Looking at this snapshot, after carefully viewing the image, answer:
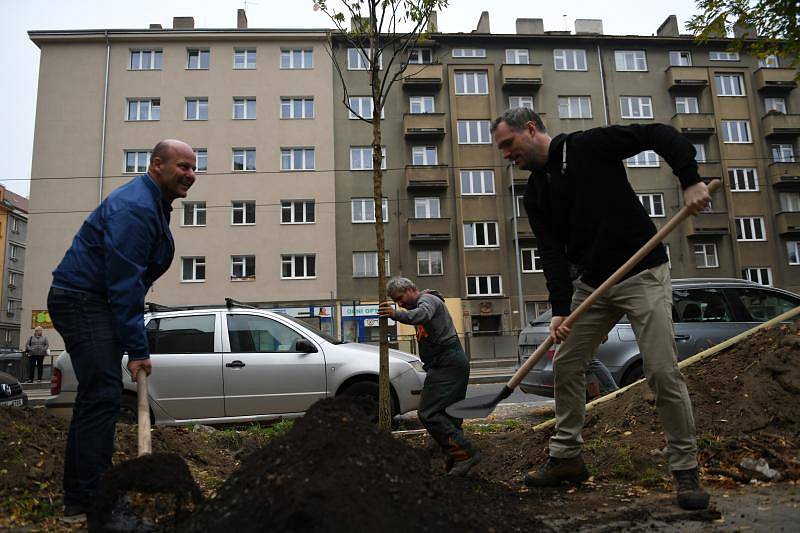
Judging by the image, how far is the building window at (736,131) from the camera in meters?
32.9

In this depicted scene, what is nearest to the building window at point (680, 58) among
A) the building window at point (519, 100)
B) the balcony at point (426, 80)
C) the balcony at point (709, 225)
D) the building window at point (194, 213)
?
the building window at point (519, 100)

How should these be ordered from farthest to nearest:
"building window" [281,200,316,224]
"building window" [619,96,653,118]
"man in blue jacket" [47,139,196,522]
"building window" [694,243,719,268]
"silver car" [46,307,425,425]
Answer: "building window" [619,96,653,118]
"building window" [694,243,719,268]
"building window" [281,200,316,224]
"silver car" [46,307,425,425]
"man in blue jacket" [47,139,196,522]

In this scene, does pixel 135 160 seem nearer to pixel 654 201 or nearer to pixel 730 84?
pixel 654 201

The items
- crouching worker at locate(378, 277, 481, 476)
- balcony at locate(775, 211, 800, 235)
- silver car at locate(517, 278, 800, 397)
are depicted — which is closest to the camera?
crouching worker at locate(378, 277, 481, 476)

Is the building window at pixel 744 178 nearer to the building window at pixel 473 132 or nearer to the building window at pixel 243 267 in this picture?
the building window at pixel 473 132

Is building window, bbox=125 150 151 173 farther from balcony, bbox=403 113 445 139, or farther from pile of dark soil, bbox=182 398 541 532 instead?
pile of dark soil, bbox=182 398 541 532

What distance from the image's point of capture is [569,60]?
33250 millimetres

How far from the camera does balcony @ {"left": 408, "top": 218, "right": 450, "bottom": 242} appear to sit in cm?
2970

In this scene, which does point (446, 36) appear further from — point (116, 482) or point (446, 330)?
point (116, 482)

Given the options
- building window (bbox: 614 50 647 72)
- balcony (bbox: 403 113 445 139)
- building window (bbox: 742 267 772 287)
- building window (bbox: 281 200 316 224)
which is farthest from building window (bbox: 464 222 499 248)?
building window (bbox: 742 267 772 287)

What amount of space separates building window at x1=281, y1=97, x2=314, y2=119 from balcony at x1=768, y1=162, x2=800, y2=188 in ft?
90.1

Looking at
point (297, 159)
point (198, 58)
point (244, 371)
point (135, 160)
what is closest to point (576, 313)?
point (244, 371)

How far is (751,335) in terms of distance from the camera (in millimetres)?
5391

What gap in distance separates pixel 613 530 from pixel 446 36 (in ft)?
108
